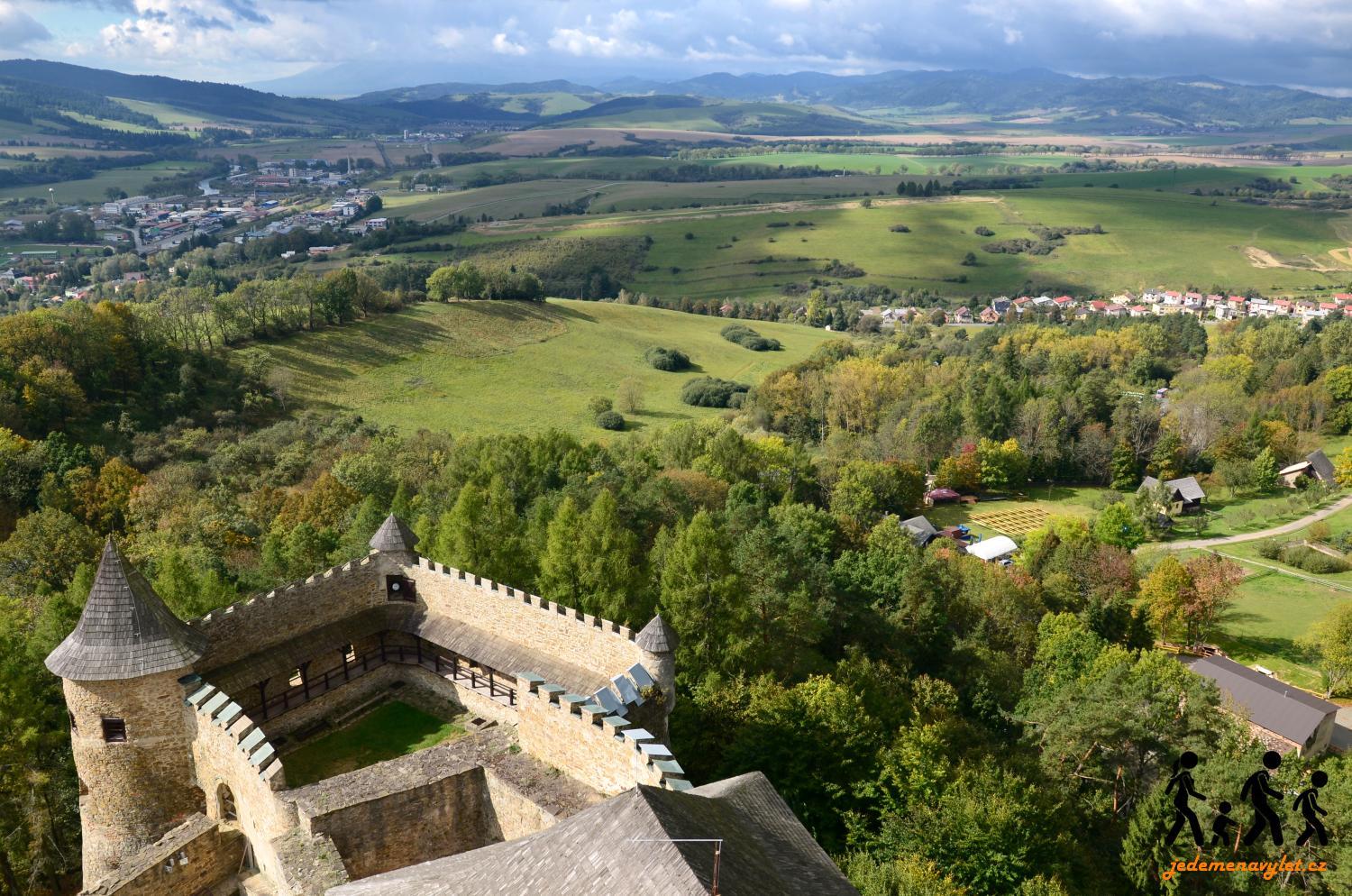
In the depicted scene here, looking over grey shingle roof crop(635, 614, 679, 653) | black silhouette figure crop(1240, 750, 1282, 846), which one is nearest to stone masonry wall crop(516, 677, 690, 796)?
grey shingle roof crop(635, 614, 679, 653)

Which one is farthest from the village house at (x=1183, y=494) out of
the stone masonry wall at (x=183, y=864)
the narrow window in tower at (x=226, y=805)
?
the stone masonry wall at (x=183, y=864)

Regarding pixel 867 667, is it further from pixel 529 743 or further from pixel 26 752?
pixel 26 752

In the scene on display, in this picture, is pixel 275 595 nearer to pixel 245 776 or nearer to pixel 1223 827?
pixel 245 776

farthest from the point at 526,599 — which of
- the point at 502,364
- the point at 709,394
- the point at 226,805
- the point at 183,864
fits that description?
the point at 502,364

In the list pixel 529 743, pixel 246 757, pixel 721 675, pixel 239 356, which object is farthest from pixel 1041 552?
pixel 239 356

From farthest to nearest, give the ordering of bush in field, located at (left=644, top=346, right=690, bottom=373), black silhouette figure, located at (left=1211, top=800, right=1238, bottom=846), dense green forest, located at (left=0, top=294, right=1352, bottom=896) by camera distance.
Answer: bush in field, located at (left=644, top=346, right=690, bottom=373), black silhouette figure, located at (left=1211, top=800, right=1238, bottom=846), dense green forest, located at (left=0, top=294, right=1352, bottom=896)

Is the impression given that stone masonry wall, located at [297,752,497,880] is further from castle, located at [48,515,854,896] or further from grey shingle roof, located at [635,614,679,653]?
grey shingle roof, located at [635,614,679,653]

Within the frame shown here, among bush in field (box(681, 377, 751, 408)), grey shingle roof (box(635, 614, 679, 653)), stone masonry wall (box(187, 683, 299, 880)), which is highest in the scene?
grey shingle roof (box(635, 614, 679, 653))
